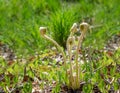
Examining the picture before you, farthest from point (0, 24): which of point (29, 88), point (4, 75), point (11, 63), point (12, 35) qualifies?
point (29, 88)

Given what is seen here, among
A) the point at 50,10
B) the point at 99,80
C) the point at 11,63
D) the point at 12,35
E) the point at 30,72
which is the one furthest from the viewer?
the point at 50,10

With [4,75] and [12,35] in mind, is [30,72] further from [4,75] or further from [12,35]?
[12,35]

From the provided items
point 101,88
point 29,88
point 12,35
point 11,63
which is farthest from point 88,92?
point 12,35

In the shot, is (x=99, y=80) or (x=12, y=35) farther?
(x=12, y=35)

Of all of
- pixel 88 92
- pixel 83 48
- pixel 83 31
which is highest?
pixel 83 31

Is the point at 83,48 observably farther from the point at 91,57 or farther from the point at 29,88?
the point at 29,88

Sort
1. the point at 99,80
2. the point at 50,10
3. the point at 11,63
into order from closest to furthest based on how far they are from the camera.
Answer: the point at 99,80 → the point at 11,63 → the point at 50,10

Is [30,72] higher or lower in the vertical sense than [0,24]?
lower
